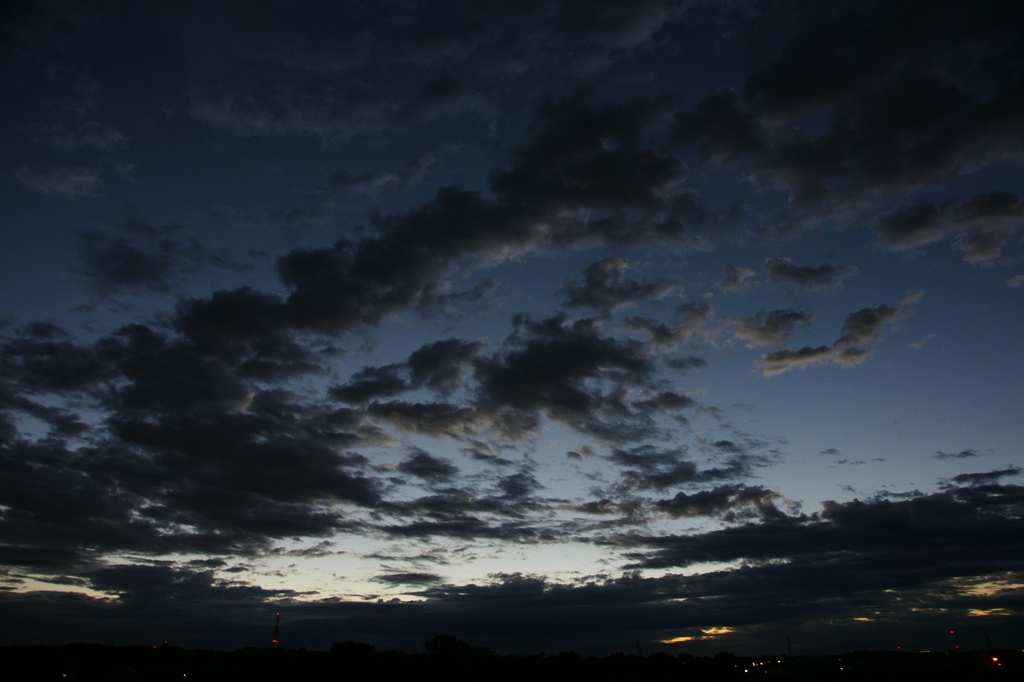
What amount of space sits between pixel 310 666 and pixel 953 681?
15136 centimetres

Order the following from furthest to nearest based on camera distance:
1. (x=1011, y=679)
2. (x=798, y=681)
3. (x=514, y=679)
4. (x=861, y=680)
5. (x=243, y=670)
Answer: (x=514, y=679)
(x=243, y=670)
(x=798, y=681)
(x=861, y=680)
(x=1011, y=679)

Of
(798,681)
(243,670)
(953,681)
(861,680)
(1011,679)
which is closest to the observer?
(1011,679)

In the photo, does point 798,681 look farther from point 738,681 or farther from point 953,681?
point 953,681

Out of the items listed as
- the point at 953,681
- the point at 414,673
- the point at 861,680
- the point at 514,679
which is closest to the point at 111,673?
the point at 414,673

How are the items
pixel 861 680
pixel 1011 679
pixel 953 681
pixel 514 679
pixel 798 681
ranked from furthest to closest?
pixel 514 679 → pixel 798 681 → pixel 861 680 → pixel 953 681 → pixel 1011 679

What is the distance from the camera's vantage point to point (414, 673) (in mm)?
191125

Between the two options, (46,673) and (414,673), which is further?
(414,673)

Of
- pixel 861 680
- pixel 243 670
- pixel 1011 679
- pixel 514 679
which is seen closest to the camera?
pixel 1011 679

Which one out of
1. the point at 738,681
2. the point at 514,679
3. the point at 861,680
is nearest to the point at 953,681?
the point at 861,680

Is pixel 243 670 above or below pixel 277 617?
below

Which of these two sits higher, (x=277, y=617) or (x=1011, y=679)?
(x=277, y=617)

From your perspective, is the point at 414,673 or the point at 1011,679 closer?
the point at 1011,679

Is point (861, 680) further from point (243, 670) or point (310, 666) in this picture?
point (243, 670)

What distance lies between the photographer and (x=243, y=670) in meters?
183
